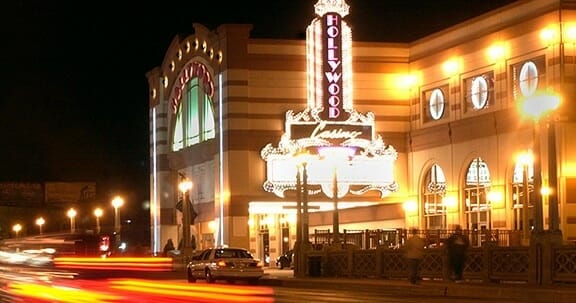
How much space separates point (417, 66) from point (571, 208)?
15195mm

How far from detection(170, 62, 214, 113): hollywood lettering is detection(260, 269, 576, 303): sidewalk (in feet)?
77.2

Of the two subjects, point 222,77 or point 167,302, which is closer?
point 167,302

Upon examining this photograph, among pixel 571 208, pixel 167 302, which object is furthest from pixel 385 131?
pixel 167 302

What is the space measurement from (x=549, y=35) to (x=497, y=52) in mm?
4363

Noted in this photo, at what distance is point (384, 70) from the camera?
61344mm

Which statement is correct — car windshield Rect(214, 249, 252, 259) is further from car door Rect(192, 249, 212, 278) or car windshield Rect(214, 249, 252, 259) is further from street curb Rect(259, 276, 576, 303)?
street curb Rect(259, 276, 576, 303)

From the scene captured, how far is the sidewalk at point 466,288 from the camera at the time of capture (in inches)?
1142

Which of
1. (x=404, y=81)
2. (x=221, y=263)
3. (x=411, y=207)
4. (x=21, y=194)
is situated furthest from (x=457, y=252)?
Result: (x=21, y=194)

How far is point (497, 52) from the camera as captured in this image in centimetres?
5316

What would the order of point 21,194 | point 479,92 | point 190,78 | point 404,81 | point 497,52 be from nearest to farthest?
1. point 497,52
2. point 479,92
3. point 404,81
4. point 190,78
5. point 21,194

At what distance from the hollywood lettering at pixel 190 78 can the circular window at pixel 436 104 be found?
1238 cm

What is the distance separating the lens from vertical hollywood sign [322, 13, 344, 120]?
57938 millimetres

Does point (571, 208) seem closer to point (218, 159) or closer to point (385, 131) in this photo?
point (385, 131)

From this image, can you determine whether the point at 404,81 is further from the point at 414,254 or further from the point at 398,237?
the point at 414,254
